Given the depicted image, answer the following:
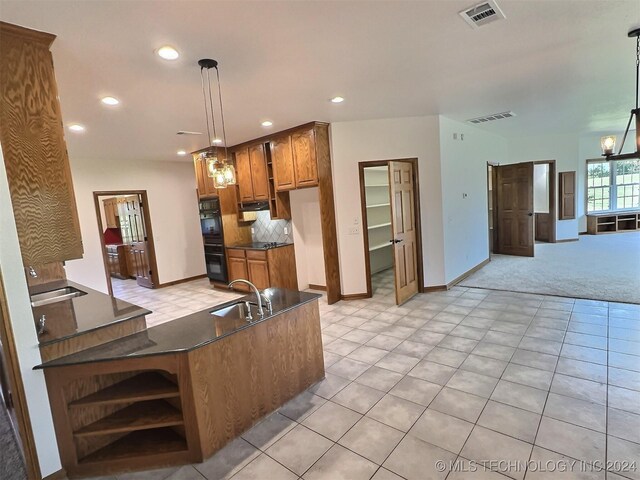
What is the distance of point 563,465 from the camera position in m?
1.83

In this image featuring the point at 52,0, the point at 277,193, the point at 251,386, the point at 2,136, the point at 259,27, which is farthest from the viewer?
the point at 277,193

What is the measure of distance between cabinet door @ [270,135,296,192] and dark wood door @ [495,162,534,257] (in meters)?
5.10

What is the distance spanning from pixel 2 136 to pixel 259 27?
62.6 inches

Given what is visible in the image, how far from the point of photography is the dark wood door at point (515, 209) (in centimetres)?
698

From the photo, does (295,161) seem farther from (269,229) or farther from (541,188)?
(541,188)

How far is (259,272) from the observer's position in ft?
18.1

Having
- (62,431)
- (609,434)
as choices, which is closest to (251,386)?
(62,431)

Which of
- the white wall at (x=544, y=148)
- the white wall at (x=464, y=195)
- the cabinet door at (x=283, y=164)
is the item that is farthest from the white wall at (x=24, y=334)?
the white wall at (x=544, y=148)

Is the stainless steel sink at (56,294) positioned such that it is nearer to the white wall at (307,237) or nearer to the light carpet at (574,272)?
the white wall at (307,237)

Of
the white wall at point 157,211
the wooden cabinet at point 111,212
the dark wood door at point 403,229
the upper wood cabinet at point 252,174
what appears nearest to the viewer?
the dark wood door at point 403,229

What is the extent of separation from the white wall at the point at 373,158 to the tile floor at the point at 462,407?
1.40 meters

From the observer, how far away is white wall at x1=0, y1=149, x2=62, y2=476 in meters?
1.79

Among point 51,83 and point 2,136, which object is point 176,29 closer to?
point 51,83

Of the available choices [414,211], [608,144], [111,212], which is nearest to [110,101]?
[414,211]
